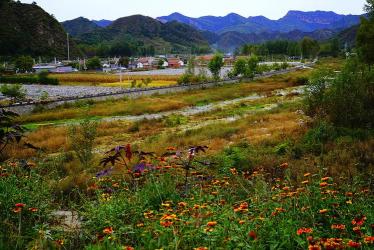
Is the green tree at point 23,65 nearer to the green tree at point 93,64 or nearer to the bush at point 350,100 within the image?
the green tree at point 93,64

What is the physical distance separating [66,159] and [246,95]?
45454mm

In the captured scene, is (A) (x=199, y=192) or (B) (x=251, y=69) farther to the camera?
(B) (x=251, y=69)

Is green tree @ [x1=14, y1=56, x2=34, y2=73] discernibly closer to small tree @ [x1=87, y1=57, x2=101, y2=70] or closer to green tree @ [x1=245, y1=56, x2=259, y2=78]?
small tree @ [x1=87, y1=57, x2=101, y2=70]

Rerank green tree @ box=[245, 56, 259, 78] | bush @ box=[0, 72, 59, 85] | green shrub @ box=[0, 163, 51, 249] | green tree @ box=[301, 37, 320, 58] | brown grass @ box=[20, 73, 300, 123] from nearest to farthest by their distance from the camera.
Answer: green shrub @ box=[0, 163, 51, 249]
brown grass @ box=[20, 73, 300, 123]
green tree @ box=[245, 56, 259, 78]
bush @ box=[0, 72, 59, 85]
green tree @ box=[301, 37, 320, 58]

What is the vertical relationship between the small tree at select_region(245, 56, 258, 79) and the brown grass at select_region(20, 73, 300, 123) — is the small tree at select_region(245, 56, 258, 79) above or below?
above

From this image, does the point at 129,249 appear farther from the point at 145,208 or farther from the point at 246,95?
the point at 246,95

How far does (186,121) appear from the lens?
37156mm

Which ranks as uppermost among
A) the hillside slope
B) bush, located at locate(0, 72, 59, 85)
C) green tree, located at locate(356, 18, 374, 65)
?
the hillside slope

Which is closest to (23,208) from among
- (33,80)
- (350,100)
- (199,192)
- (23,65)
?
(199,192)

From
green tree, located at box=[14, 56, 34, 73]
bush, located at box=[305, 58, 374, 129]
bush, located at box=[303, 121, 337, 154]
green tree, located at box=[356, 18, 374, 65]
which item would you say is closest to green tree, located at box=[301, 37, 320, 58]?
green tree, located at box=[14, 56, 34, 73]

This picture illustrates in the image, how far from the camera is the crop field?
478cm

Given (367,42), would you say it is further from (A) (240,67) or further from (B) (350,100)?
(A) (240,67)

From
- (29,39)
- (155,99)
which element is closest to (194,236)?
(155,99)

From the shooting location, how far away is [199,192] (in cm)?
700
